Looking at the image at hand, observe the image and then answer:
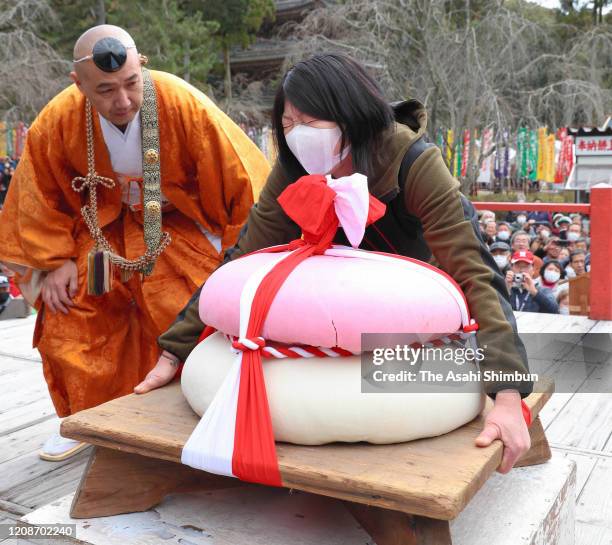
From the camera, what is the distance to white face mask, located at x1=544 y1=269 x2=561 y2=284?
579cm

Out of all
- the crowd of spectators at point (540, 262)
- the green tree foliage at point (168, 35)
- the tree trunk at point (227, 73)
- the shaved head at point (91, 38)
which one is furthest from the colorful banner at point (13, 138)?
the shaved head at point (91, 38)

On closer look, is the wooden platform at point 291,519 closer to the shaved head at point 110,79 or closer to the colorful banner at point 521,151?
the shaved head at point 110,79

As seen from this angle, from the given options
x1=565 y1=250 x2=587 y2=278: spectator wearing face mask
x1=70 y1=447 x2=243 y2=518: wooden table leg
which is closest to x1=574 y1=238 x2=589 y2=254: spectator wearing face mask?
x1=565 y1=250 x2=587 y2=278: spectator wearing face mask

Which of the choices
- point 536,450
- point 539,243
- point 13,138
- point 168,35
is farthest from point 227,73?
point 536,450

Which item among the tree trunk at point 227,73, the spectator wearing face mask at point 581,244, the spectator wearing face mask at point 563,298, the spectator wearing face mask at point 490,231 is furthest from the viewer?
the tree trunk at point 227,73

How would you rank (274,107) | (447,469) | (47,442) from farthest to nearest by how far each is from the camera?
(47,442)
(274,107)
(447,469)

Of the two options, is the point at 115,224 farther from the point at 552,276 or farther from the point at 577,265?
the point at 577,265

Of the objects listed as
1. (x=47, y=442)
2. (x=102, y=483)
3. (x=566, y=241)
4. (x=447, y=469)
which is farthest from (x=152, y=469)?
(x=566, y=241)

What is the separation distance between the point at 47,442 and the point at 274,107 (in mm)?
1397

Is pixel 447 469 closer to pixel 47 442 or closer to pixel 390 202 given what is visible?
pixel 390 202

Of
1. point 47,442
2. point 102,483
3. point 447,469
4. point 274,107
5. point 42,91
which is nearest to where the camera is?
point 447,469

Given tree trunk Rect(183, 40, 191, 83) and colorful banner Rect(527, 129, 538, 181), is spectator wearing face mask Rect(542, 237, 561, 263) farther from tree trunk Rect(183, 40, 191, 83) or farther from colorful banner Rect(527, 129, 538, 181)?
tree trunk Rect(183, 40, 191, 83)

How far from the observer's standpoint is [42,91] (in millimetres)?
10695

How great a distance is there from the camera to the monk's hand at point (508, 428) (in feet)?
4.02
